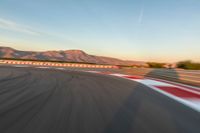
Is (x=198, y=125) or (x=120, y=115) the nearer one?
(x=198, y=125)

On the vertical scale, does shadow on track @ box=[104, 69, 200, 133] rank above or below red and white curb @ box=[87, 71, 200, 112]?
above

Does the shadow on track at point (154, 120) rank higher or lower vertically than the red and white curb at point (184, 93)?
higher

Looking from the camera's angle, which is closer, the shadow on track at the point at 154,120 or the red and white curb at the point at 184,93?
the shadow on track at the point at 154,120

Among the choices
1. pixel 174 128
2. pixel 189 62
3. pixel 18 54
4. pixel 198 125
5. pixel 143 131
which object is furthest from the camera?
pixel 18 54

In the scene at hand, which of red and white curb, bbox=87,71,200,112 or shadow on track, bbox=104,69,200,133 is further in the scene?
red and white curb, bbox=87,71,200,112

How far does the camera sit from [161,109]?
3.82m

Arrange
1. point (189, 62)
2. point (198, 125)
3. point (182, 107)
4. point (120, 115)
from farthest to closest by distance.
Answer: point (189, 62) → point (182, 107) → point (120, 115) → point (198, 125)

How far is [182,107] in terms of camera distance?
161 inches

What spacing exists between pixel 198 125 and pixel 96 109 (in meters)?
1.72

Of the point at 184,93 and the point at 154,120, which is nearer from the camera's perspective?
the point at 154,120

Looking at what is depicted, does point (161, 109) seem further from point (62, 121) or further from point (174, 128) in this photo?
point (62, 121)

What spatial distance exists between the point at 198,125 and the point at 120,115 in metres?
1.21

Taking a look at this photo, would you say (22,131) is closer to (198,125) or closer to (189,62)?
(198,125)

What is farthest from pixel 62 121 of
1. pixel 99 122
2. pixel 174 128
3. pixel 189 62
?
pixel 189 62
